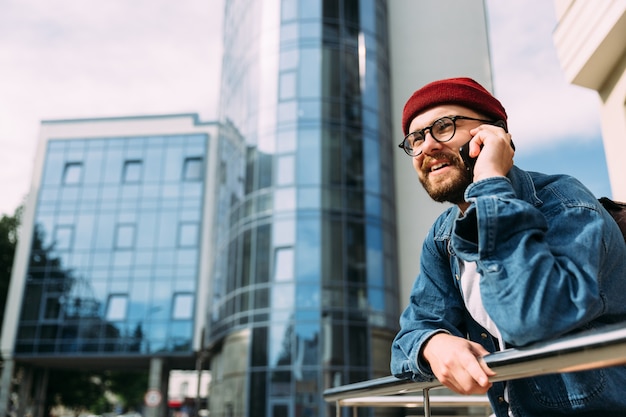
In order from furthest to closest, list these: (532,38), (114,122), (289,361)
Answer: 1. (114,122)
2. (289,361)
3. (532,38)

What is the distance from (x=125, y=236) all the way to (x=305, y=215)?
15549 millimetres

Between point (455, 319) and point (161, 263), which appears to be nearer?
point (455, 319)

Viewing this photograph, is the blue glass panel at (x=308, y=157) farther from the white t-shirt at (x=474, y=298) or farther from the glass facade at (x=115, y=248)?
the white t-shirt at (x=474, y=298)

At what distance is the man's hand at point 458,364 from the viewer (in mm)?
1271

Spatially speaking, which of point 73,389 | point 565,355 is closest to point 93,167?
point 73,389

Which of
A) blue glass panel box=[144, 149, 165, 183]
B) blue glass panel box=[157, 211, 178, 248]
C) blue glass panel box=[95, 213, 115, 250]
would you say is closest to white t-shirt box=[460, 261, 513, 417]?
blue glass panel box=[157, 211, 178, 248]

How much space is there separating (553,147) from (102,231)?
30283 mm

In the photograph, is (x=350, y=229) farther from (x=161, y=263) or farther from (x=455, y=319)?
(x=455, y=319)

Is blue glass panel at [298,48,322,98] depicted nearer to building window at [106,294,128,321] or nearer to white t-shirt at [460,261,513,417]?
building window at [106,294,128,321]

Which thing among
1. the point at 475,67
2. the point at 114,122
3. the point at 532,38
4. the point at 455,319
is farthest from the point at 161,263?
the point at 455,319

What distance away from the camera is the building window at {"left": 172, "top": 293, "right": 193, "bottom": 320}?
29.4 m

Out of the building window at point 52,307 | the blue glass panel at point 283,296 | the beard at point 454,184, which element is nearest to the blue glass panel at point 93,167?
the building window at point 52,307

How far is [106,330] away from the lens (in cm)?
2970

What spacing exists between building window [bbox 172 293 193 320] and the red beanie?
2912 cm
